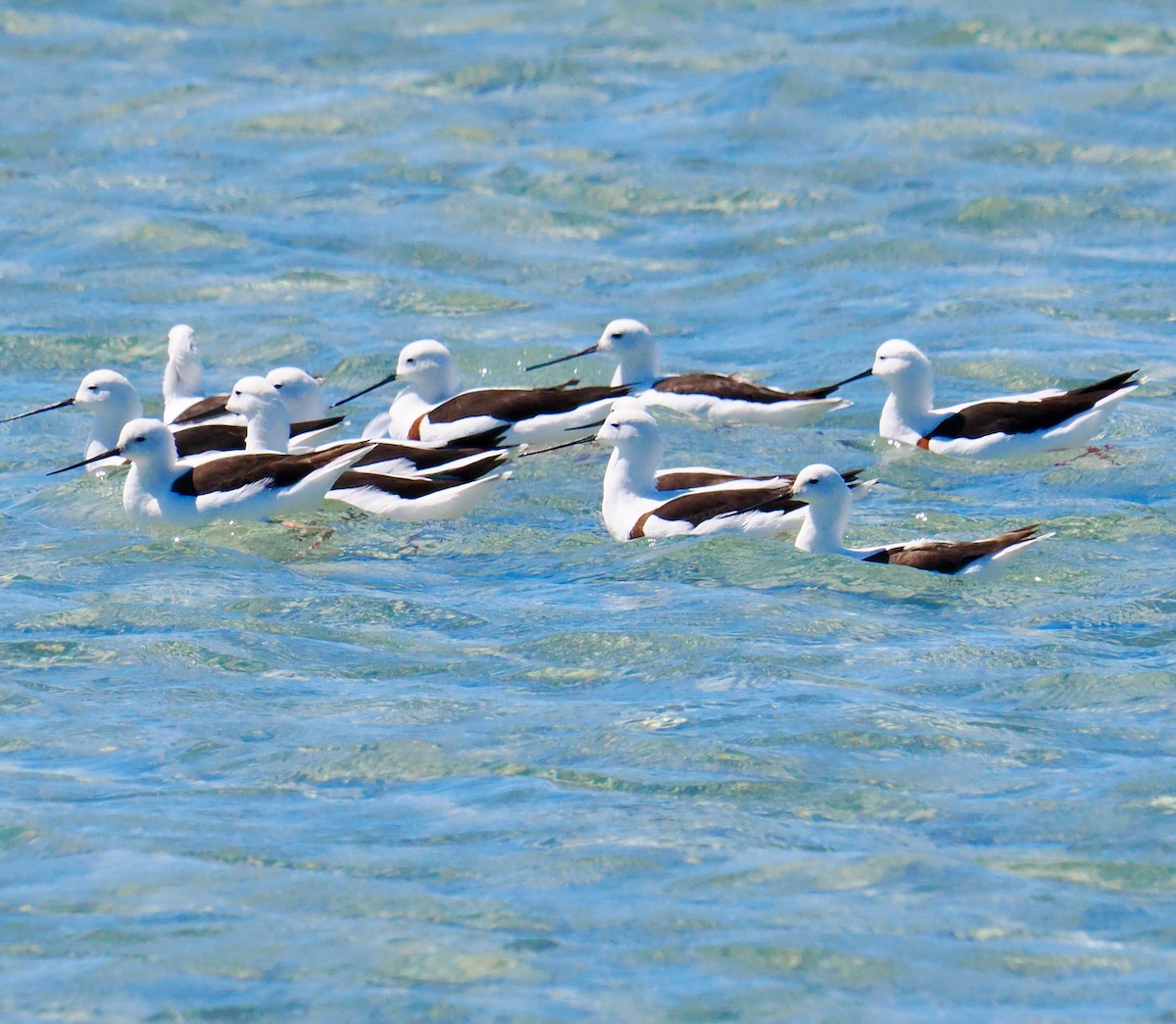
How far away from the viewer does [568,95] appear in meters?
21.6

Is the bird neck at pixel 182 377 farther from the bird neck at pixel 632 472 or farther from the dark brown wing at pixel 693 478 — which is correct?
the dark brown wing at pixel 693 478

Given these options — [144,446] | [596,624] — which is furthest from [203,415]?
[596,624]

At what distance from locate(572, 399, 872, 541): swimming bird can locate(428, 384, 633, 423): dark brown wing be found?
4.28 feet

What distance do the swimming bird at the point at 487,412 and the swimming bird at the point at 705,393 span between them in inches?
15.2

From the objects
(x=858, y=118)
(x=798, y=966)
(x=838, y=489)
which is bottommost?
(x=798, y=966)

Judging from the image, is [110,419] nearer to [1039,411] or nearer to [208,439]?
[208,439]

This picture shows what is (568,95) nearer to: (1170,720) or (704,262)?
(704,262)

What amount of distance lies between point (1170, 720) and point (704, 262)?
9.90 metres

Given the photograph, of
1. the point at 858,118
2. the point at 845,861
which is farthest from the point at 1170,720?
the point at 858,118

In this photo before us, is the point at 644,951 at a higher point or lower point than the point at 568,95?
lower

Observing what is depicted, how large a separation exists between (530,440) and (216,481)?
96.6 inches

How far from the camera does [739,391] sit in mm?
12922

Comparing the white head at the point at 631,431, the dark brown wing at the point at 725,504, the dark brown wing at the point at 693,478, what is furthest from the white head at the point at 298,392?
the dark brown wing at the point at 725,504

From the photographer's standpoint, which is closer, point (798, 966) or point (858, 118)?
point (798, 966)
